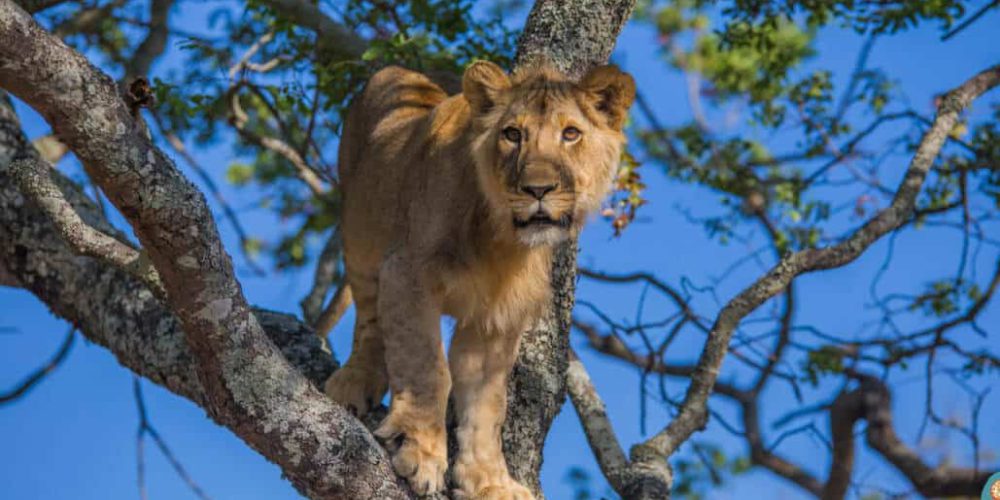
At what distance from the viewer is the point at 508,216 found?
5.18m

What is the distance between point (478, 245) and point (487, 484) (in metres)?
1.05

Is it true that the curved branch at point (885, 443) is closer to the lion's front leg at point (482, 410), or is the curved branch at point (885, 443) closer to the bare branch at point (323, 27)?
the lion's front leg at point (482, 410)

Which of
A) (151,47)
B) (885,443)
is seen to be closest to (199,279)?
(151,47)

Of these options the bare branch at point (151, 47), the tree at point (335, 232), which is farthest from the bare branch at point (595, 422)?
the bare branch at point (151, 47)

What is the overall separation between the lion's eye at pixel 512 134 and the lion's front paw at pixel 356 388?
1.42 m

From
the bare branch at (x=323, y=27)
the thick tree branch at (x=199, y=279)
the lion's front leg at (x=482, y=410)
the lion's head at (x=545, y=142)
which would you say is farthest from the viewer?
the bare branch at (x=323, y=27)

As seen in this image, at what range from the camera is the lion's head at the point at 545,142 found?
16.6 feet

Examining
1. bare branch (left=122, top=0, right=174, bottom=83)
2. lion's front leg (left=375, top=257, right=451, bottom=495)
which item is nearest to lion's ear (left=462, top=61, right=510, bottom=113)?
lion's front leg (left=375, top=257, right=451, bottom=495)

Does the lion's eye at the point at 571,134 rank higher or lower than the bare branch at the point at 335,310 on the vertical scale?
lower

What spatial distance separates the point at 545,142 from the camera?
515 centimetres

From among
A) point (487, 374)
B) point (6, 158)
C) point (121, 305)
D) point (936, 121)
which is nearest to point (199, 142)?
point (6, 158)

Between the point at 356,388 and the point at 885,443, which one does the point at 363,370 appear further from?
the point at 885,443

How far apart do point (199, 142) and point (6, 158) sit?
3124 mm

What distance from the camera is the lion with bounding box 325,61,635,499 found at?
512cm
